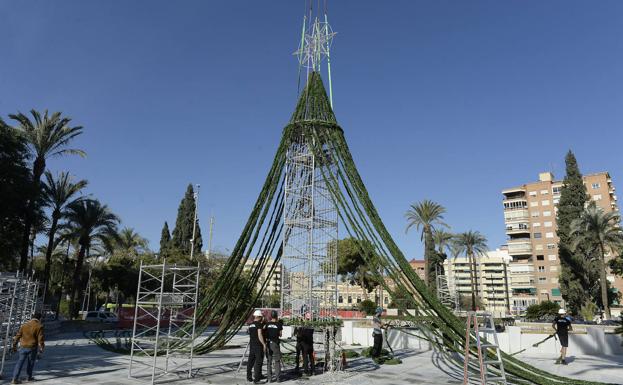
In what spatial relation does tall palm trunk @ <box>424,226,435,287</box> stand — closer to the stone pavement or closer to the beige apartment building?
the stone pavement

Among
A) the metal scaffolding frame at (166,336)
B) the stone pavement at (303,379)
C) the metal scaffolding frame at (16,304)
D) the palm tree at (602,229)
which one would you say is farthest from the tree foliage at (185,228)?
the palm tree at (602,229)

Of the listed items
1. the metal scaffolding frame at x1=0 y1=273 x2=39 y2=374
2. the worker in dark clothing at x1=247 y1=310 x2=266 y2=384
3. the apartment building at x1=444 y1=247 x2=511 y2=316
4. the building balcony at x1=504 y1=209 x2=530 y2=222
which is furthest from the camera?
the apartment building at x1=444 y1=247 x2=511 y2=316

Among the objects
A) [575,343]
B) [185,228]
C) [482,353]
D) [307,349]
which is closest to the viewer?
[482,353]

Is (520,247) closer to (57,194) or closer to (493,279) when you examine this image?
(493,279)

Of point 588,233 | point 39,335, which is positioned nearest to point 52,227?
point 39,335

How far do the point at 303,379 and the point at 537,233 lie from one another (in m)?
87.2

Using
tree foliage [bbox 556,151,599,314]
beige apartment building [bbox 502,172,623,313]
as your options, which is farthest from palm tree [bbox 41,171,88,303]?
beige apartment building [bbox 502,172,623,313]

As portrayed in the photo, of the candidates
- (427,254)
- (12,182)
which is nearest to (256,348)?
(12,182)

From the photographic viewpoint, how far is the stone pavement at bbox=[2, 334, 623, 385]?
11031 millimetres

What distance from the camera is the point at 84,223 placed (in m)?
34.3

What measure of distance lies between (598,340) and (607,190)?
79186mm

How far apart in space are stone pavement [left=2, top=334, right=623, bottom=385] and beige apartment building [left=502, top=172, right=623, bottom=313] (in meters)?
75.6

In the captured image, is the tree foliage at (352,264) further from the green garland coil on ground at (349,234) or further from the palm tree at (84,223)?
the green garland coil on ground at (349,234)

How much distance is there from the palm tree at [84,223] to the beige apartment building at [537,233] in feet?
246
